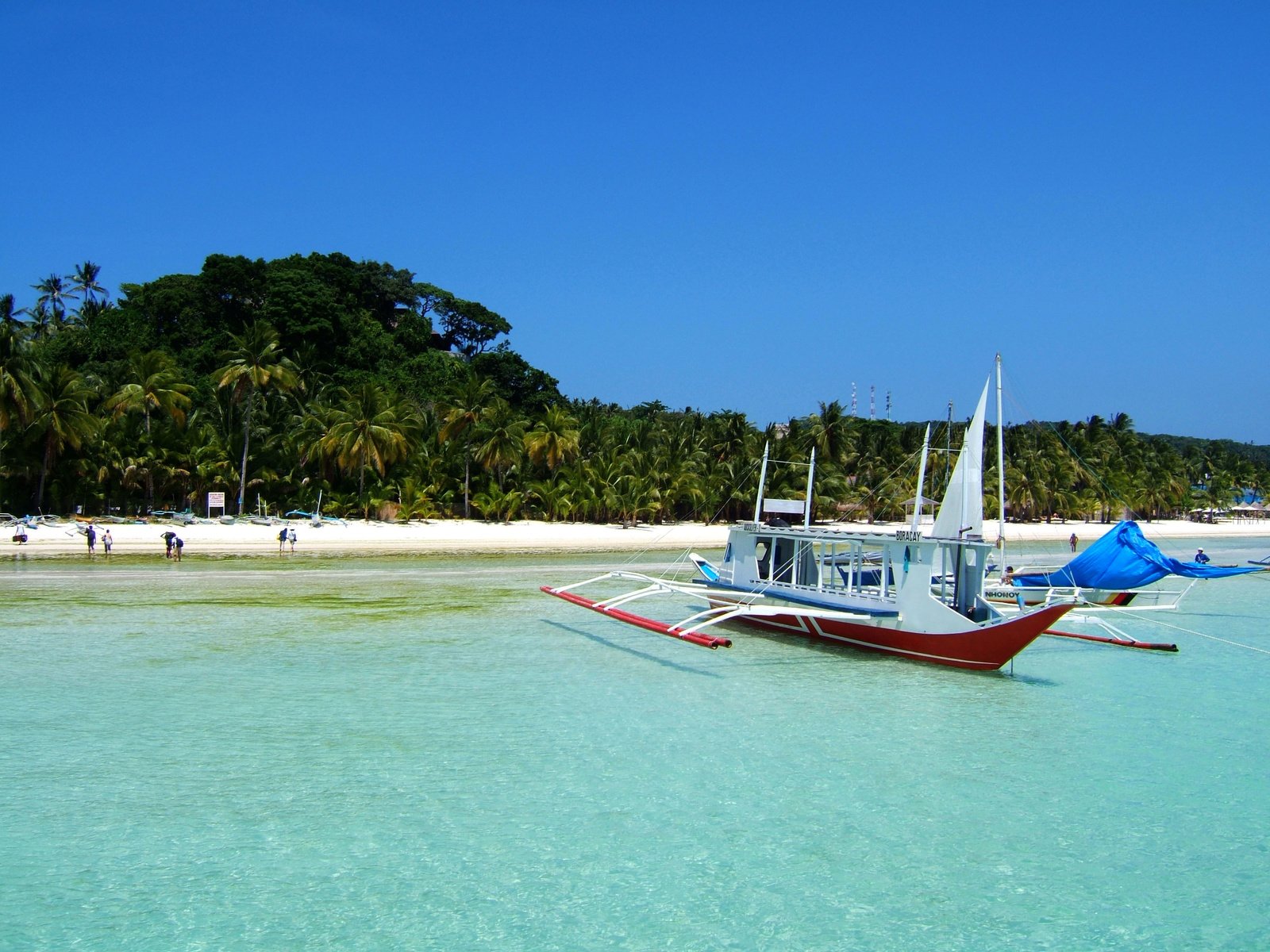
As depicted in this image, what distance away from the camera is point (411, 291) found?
83.4 metres

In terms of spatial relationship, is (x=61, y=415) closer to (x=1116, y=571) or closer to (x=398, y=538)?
(x=398, y=538)

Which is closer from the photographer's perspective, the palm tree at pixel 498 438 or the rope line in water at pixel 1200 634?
the rope line in water at pixel 1200 634

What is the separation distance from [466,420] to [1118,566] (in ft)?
115

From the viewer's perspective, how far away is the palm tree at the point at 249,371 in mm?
46469

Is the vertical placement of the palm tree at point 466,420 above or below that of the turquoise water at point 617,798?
above

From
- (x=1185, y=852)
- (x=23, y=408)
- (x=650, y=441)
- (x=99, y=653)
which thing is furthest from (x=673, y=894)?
(x=650, y=441)

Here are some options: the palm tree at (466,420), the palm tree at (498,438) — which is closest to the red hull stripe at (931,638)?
the palm tree at (498,438)

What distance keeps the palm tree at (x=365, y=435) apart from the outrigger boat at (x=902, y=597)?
2842cm

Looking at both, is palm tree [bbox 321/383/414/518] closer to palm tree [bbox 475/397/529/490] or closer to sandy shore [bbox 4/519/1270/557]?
sandy shore [bbox 4/519/1270/557]

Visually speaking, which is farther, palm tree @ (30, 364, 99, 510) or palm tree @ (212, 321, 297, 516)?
palm tree @ (212, 321, 297, 516)

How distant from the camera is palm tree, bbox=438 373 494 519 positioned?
52.9 meters

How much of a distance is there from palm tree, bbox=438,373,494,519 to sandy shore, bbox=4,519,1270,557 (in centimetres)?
238

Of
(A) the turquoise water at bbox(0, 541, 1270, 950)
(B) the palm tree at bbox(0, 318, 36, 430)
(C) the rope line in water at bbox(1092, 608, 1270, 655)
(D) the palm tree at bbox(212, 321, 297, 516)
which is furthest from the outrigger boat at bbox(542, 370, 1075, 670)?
(D) the palm tree at bbox(212, 321, 297, 516)

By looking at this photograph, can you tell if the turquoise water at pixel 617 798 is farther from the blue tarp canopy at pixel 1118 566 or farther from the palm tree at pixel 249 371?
the palm tree at pixel 249 371
